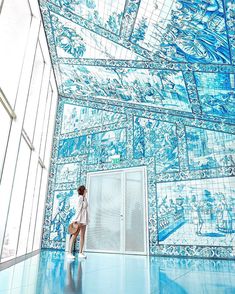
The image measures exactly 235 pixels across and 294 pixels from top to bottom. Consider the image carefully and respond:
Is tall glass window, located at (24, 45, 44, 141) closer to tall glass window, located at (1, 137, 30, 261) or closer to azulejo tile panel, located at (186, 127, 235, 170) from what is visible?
tall glass window, located at (1, 137, 30, 261)

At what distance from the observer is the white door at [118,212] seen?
7.42m

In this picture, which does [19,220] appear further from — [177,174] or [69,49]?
[69,49]

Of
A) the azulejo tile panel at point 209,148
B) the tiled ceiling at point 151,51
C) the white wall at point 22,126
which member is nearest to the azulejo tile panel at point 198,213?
the azulejo tile panel at point 209,148

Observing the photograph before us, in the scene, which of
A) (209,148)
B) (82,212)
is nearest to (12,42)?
(82,212)

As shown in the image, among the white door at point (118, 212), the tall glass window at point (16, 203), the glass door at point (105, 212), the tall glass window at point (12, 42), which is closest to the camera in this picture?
the tall glass window at point (12, 42)

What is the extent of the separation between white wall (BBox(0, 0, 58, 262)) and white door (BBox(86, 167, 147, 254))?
1893mm

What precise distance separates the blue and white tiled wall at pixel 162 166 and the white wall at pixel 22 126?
2.66 ft

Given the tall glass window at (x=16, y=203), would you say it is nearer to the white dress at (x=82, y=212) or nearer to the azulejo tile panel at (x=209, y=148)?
the white dress at (x=82, y=212)

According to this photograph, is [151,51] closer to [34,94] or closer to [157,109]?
[157,109]

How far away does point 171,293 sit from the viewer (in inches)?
77.8

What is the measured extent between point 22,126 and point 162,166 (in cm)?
439

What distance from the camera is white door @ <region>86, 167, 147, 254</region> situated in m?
7.42

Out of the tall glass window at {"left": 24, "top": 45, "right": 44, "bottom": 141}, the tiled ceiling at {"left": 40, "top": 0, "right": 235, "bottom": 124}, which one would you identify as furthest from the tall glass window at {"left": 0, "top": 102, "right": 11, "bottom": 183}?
the tiled ceiling at {"left": 40, "top": 0, "right": 235, "bottom": 124}

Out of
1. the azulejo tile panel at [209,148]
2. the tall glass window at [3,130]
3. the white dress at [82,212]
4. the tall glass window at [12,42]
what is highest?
the tall glass window at [12,42]
